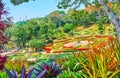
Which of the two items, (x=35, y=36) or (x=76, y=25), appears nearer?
(x=35, y=36)

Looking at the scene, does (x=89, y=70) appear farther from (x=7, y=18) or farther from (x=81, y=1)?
(x=81, y=1)

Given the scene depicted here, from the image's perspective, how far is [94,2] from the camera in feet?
58.5

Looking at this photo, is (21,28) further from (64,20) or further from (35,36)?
(64,20)

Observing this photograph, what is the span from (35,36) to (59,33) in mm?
5716

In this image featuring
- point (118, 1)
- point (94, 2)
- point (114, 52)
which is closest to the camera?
point (114, 52)

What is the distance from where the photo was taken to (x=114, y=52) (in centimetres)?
491

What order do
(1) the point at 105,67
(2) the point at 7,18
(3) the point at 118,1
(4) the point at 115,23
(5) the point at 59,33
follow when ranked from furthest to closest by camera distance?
1. (5) the point at 59,33
2. (3) the point at 118,1
3. (4) the point at 115,23
4. (2) the point at 7,18
5. (1) the point at 105,67

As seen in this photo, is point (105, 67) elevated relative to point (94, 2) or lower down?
lower down

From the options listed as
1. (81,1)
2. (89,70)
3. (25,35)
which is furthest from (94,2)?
(25,35)

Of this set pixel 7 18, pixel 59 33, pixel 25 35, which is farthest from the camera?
pixel 59 33

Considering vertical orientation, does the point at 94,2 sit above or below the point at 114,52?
above

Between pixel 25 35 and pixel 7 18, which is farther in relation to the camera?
pixel 25 35

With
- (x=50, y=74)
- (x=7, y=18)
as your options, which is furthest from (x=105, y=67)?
(x=7, y=18)

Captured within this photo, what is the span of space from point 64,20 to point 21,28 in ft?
79.4
